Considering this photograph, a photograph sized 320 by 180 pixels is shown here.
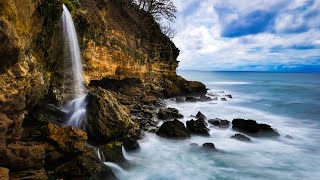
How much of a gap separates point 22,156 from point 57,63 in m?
6.98

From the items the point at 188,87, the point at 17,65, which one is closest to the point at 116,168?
the point at 17,65

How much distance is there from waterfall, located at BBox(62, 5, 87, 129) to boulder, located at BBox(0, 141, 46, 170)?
3699mm

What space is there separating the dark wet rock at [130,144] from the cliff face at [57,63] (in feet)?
2.95

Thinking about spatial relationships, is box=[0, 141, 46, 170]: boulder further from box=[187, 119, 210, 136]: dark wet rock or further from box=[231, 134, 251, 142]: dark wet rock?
box=[231, 134, 251, 142]: dark wet rock

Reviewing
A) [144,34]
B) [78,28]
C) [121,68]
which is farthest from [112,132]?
[144,34]

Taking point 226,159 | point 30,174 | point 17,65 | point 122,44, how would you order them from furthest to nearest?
point 122,44, point 226,159, point 17,65, point 30,174

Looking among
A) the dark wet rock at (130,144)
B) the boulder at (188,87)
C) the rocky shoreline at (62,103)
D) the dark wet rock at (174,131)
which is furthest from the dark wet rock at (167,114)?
the boulder at (188,87)

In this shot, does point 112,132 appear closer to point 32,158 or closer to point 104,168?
point 104,168

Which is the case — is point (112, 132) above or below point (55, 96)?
below

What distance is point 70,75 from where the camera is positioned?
15.3 meters

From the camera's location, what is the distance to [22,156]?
25.3 feet

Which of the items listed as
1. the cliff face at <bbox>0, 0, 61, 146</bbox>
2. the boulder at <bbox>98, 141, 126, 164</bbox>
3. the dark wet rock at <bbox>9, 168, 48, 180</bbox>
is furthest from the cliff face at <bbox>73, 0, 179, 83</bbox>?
the dark wet rock at <bbox>9, 168, 48, 180</bbox>

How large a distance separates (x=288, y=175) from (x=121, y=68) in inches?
595

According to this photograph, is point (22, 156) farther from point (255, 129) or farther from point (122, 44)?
point (122, 44)
